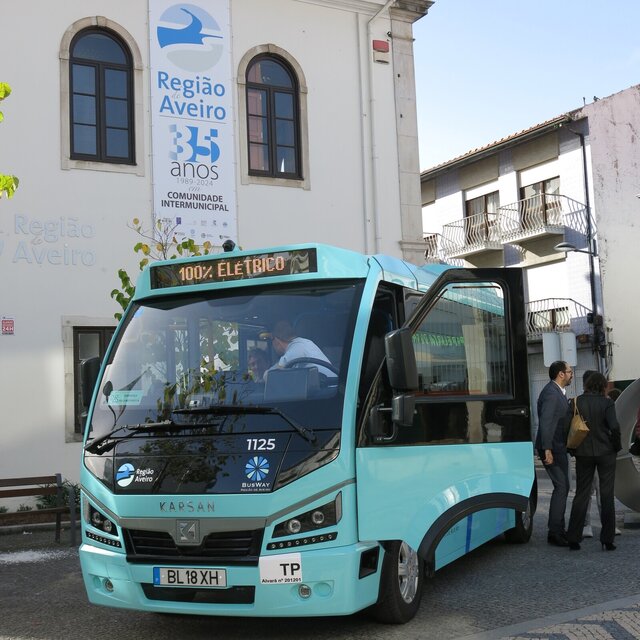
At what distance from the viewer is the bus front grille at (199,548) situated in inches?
230

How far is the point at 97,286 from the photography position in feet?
48.1

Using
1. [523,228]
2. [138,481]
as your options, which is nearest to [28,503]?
[138,481]

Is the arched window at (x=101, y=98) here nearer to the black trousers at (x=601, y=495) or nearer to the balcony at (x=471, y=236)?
the black trousers at (x=601, y=495)

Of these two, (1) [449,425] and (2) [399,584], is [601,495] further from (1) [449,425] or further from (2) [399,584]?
(2) [399,584]

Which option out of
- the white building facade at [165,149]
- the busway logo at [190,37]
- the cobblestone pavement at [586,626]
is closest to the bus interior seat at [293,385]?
→ the cobblestone pavement at [586,626]

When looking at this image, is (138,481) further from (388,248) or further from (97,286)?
(388,248)

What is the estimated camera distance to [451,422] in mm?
7102

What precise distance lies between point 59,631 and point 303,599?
2.13 metres

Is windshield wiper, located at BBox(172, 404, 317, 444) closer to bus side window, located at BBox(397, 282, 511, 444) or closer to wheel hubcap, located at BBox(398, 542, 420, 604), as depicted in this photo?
bus side window, located at BBox(397, 282, 511, 444)

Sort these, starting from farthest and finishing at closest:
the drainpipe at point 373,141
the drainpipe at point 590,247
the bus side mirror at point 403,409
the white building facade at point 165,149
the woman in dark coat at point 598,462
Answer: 1. the drainpipe at point 590,247
2. the drainpipe at point 373,141
3. the white building facade at point 165,149
4. the woman in dark coat at point 598,462
5. the bus side mirror at point 403,409

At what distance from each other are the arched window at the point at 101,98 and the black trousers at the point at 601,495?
8.90m

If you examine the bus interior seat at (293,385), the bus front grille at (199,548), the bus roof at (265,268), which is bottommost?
the bus front grille at (199,548)

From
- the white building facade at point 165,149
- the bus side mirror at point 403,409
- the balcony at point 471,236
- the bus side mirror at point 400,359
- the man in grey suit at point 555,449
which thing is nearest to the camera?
the bus side mirror at point 400,359

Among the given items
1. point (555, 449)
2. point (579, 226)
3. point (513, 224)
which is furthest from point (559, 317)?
point (555, 449)
